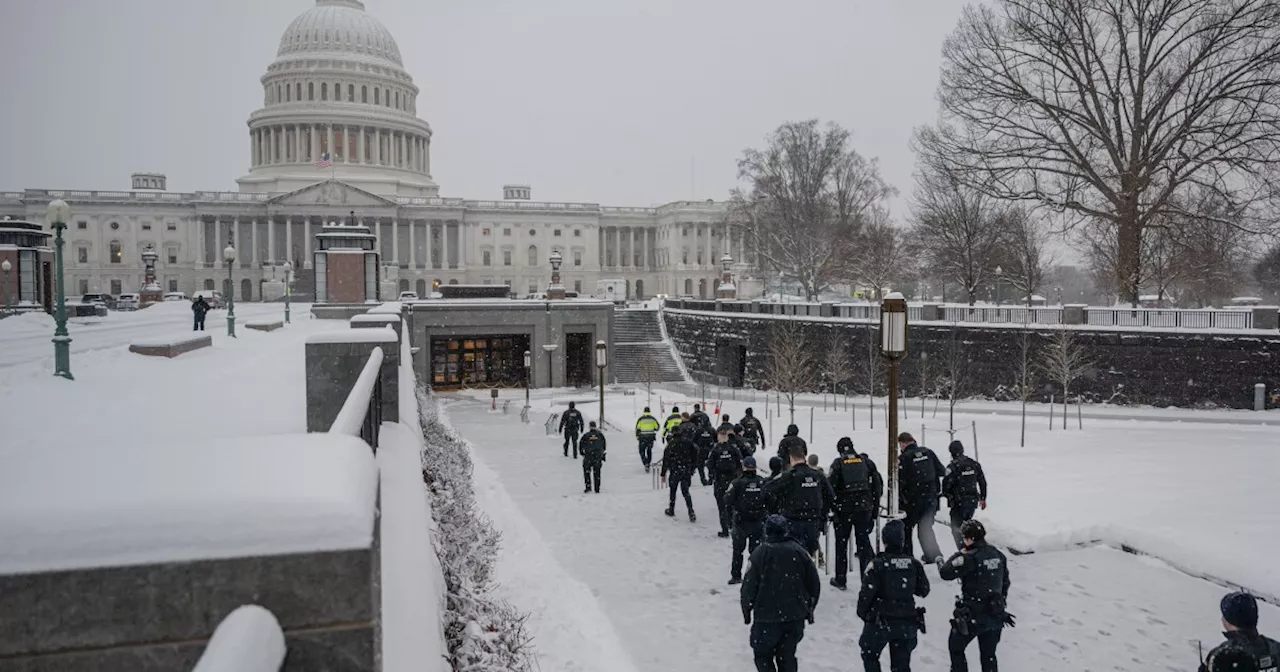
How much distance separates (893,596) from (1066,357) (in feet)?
82.9

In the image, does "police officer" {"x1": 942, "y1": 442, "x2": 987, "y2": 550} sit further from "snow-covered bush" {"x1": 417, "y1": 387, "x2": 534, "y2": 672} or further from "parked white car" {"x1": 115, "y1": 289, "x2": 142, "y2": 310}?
"parked white car" {"x1": 115, "y1": 289, "x2": 142, "y2": 310}

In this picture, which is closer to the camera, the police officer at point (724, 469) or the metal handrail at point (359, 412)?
the metal handrail at point (359, 412)

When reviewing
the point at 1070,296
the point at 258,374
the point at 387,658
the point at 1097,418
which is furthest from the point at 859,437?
the point at 1070,296

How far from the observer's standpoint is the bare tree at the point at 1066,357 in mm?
30266

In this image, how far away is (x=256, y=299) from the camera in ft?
340

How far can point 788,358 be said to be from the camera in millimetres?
39281

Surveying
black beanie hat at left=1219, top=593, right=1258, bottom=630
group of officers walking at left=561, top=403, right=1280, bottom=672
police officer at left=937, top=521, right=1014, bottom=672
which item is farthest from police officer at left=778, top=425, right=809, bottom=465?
black beanie hat at left=1219, top=593, right=1258, bottom=630

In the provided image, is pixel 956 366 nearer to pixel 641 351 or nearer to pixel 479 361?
pixel 641 351

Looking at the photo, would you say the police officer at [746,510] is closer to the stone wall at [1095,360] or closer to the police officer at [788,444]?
the police officer at [788,444]

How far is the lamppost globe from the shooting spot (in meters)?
14.5

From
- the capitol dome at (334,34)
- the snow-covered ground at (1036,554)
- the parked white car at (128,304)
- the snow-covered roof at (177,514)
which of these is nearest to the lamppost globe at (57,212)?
the snow-covered ground at (1036,554)

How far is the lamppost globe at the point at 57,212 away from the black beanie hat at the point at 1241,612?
16660mm

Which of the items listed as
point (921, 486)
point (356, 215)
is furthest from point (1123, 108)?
point (356, 215)

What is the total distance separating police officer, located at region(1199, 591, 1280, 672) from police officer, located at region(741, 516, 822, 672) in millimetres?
3056
